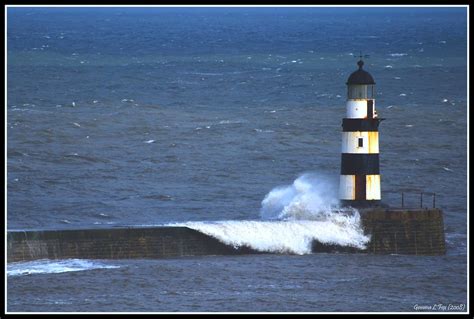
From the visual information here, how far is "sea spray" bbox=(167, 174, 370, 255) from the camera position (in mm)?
31078

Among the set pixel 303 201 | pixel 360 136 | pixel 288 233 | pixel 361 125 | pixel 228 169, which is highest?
pixel 228 169

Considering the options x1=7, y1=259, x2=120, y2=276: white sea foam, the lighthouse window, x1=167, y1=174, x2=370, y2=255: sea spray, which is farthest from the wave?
x1=7, y1=259, x2=120, y2=276: white sea foam

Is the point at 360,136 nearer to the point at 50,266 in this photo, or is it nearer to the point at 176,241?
the point at 176,241

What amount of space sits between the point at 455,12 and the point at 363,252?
161610mm

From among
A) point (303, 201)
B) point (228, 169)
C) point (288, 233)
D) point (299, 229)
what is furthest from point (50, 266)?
point (228, 169)

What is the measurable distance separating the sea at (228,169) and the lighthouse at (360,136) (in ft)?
2.34

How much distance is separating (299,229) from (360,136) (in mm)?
2028

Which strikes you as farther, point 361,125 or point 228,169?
point 228,169

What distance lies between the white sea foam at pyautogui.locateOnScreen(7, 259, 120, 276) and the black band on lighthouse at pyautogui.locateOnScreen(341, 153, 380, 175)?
16.8ft

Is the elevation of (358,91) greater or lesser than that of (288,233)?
greater

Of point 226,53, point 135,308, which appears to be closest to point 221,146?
point 135,308

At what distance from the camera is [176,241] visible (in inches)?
1185

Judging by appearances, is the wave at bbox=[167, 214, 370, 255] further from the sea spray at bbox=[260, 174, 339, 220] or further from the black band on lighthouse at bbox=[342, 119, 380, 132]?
the black band on lighthouse at bbox=[342, 119, 380, 132]

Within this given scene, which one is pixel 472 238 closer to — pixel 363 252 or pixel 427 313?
pixel 363 252
